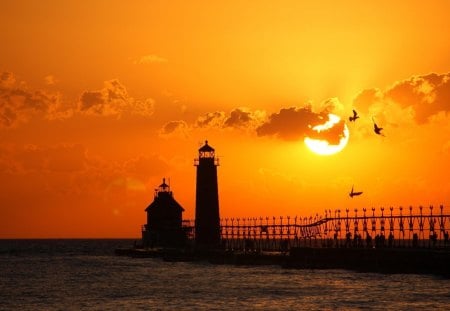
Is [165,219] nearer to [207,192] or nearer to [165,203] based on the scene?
[165,203]

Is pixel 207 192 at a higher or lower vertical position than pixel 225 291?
higher

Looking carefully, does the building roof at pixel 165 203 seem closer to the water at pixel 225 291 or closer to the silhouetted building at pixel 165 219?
the silhouetted building at pixel 165 219

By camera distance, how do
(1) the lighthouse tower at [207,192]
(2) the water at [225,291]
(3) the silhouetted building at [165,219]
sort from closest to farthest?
(2) the water at [225,291]
(1) the lighthouse tower at [207,192]
(3) the silhouetted building at [165,219]

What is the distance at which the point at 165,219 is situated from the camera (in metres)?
136

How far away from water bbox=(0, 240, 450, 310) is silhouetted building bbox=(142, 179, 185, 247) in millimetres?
35250

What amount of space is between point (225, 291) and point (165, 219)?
64440mm

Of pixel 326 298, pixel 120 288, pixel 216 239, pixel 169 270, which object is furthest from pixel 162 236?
pixel 326 298

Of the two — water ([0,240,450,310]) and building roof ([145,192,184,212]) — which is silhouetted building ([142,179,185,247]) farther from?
water ([0,240,450,310])

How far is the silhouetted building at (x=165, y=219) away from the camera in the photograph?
13638cm

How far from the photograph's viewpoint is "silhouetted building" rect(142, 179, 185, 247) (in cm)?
13638

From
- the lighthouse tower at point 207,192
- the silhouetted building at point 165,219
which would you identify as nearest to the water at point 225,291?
the lighthouse tower at point 207,192

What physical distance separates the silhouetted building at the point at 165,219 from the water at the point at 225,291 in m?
35.3

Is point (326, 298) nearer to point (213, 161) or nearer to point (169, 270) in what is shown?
point (169, 270)

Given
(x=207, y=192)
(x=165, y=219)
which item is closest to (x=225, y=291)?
(x=207, y=192)
